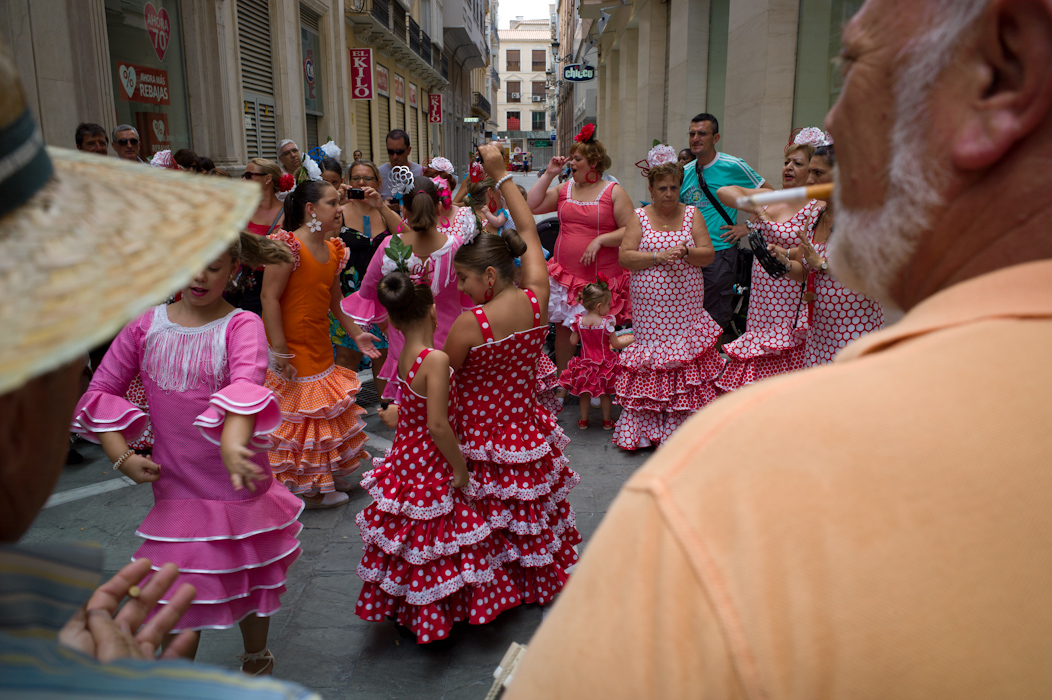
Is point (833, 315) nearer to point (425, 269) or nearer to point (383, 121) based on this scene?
point (425, 269)

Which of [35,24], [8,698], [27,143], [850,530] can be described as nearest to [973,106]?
[850,530]

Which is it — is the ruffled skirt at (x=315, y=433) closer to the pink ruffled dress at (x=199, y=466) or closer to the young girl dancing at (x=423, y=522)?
the young girl dancing at (x=423, y=522)

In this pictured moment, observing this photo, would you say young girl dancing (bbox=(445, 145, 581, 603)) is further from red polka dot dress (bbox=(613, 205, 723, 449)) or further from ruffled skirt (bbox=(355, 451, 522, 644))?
red polka dot dress (bbox=(613, 205, 723, 449))

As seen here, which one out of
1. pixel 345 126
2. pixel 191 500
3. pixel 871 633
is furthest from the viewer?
pixel 345 126

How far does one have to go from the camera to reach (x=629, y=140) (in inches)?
716

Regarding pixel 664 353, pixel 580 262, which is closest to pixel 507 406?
pixel 664 353

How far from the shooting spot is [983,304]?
728mm

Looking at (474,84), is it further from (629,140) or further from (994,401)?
(994,401)

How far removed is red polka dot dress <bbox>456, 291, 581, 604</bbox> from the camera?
10.5 ft

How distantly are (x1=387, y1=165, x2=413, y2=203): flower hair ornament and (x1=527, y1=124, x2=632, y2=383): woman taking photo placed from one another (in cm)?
133

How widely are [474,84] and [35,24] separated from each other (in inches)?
2347

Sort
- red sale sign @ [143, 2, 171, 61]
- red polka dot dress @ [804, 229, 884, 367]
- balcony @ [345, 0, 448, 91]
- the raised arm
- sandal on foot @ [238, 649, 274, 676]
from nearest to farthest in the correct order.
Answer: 1. sandal on foot @ [238, 649, 274, 676]
2. red polka dot dress @ [804, 229, 884, 367]
3. the raised arm
4. red sale sign @ [143, 2, 171, 61]
5. balcony @ [345, 0, 448, 91]

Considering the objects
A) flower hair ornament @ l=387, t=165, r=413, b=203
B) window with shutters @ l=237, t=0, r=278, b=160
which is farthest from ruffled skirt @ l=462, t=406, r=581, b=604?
window with shutters @ l=237, t=0, r=278, b=160

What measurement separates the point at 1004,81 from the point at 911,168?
13 centimetres
